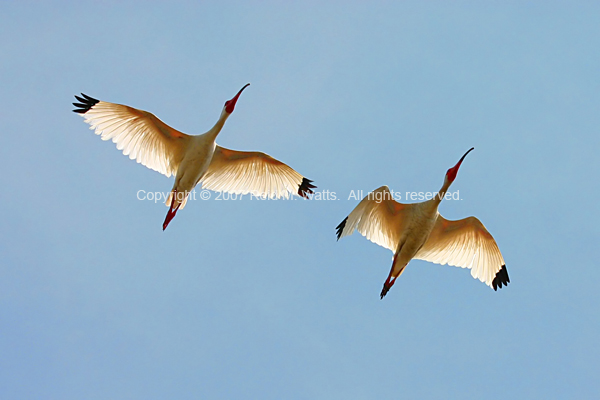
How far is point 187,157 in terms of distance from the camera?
Answer: 748 inches

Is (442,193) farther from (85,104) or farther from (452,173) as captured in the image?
(85,104)

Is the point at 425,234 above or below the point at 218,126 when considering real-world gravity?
below

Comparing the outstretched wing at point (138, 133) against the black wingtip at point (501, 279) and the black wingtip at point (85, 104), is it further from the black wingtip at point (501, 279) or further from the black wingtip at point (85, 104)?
the black wingtip at point (501, 279)

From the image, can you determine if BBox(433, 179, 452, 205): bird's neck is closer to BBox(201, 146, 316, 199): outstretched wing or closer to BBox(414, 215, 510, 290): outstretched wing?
BBox(414, 215, 510, 290): outstretched wing

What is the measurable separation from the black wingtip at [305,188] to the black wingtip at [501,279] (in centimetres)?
530

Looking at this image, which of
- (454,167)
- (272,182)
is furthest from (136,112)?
(454,167)

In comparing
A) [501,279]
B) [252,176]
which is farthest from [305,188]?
[501,279]

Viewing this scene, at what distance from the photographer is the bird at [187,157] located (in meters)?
18.8

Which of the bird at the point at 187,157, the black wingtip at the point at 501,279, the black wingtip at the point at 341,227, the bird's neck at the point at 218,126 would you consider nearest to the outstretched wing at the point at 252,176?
the bird at the point at 187,157

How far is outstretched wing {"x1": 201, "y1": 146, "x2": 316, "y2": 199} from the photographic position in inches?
791

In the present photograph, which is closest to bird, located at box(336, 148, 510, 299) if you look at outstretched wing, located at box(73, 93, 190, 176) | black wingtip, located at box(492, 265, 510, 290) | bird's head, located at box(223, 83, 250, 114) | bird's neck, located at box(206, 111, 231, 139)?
black wingtip, located at box(492, 265, 510, 290)

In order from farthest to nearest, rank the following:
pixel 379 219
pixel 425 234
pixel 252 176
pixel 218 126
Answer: pixel 252 176 < pixel 218 126 < pixel 379 219 < pixel 425 234

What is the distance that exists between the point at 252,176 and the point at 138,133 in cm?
321

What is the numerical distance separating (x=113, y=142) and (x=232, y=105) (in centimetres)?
311
